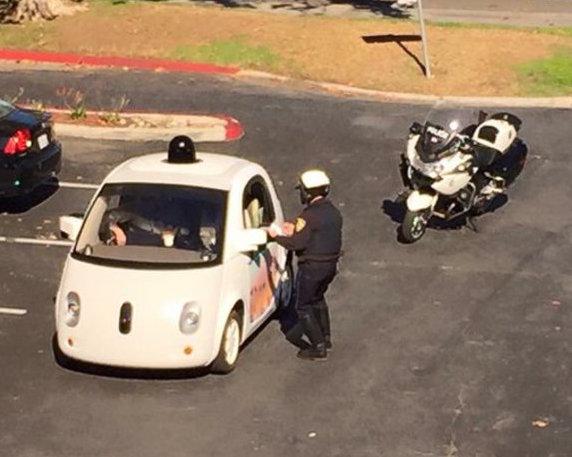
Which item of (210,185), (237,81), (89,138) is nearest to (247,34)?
(237,81)

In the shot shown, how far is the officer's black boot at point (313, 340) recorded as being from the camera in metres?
12.6

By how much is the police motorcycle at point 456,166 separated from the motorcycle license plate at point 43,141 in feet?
14.3

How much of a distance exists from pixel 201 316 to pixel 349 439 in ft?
5.73

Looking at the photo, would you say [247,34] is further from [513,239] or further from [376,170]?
[513,239]

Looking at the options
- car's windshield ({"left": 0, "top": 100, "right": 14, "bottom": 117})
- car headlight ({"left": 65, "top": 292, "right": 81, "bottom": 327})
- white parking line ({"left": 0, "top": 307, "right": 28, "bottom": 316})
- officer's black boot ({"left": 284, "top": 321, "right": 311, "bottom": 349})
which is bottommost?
white parking line ({"left": 0, "top": 307, "right": 28, "bottom": 316})

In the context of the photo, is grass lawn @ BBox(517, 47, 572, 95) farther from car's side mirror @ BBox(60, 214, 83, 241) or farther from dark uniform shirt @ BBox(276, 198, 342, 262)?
car's side mirror @ BBox(60, 214, 83, 241)

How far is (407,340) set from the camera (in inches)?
520

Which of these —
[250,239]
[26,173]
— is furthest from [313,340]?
[26,173]

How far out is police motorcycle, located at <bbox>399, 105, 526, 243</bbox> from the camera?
1591 centimetres

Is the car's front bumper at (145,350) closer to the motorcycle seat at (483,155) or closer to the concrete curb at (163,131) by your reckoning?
the motorcycle seat at (483,155)

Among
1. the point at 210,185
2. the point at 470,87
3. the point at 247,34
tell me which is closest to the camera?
the point at 210,185

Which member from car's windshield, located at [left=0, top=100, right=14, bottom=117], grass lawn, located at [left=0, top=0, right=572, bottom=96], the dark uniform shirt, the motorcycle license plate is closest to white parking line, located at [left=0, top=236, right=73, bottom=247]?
the motorcycle license plate

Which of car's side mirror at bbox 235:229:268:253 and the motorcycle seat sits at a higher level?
car's side mirror at bbox 235:229:268:253

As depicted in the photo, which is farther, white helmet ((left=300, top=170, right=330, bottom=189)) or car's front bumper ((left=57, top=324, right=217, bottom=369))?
white helmet ((left=300, top=170, right=330, bottom=189))
